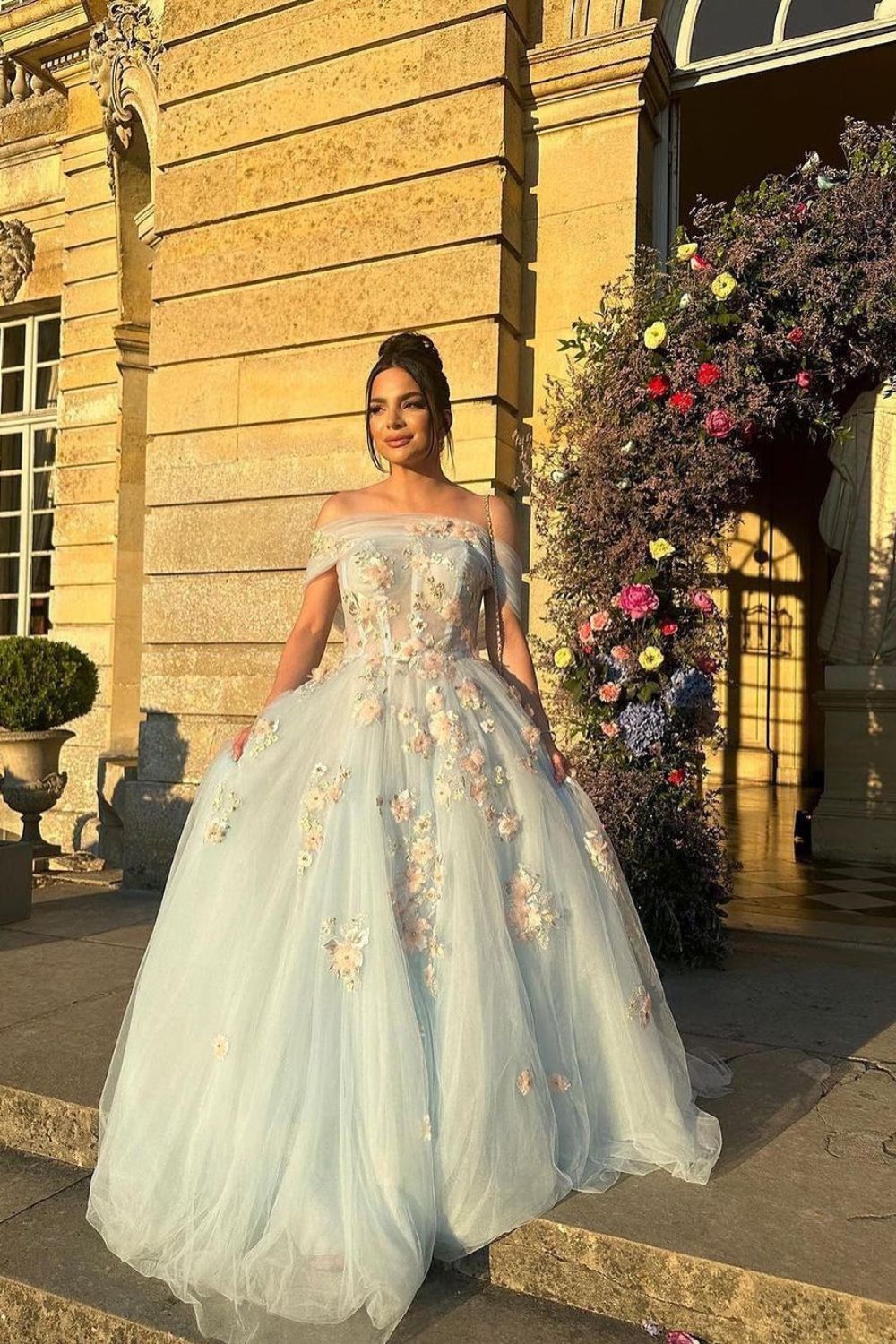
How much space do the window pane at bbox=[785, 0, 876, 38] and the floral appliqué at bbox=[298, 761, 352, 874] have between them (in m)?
4.74

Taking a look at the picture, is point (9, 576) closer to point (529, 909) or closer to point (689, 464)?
point (689, 464)

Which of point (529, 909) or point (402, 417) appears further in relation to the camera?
point (402, 417)

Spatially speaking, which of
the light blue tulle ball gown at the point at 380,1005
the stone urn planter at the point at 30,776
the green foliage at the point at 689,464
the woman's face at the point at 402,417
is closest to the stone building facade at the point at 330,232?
the green foliage at the point at 689,464

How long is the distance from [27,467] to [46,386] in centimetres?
85

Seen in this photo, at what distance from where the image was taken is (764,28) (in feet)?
16.9

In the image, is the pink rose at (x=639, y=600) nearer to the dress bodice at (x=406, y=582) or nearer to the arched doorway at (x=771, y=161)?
the arched doorway at (x=771, y=161)

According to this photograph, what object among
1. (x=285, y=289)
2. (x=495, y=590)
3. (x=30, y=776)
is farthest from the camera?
(x=30, y=776)

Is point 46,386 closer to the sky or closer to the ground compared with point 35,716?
closer to the sky

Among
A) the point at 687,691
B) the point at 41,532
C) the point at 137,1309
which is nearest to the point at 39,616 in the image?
the point at 41,532

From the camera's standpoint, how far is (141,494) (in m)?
9.25

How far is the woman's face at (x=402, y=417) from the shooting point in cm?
264

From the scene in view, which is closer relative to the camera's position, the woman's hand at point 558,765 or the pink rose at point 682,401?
the woman's hand at point 558,765

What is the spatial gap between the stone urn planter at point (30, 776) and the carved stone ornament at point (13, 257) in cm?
525

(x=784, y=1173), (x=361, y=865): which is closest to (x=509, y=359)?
(x=361, y=865)
